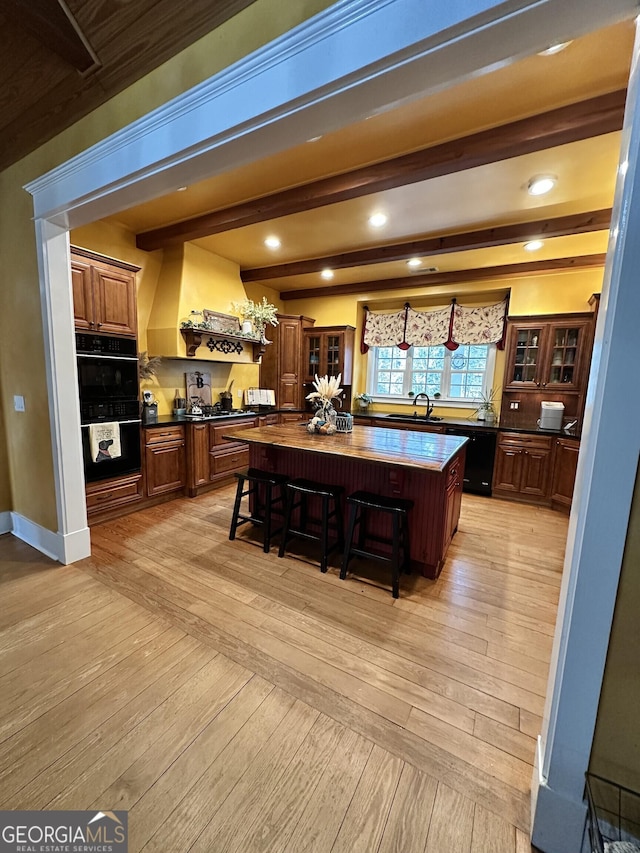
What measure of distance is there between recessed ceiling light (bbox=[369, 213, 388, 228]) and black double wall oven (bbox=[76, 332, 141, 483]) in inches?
103

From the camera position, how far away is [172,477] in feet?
13.0

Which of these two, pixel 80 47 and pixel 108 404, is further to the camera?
pixel 108 404

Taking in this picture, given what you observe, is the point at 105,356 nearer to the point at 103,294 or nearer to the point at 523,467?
the point at 103,294

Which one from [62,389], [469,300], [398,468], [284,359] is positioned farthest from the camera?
[284,359]

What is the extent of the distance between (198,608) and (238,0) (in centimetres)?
287

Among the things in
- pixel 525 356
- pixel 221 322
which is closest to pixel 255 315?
pixel 221 322

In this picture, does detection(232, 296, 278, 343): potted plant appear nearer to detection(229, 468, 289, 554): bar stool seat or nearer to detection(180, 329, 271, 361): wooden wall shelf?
detection(180, 329, 271, 361): wooden wall shelf

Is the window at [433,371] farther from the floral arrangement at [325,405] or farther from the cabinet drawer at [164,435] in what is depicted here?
the cabinet drawer at [164,435]

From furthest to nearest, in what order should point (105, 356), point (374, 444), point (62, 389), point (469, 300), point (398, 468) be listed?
point (469, 300), point (105, 356), point (374, 444), point (62, 389), point (398, 468)

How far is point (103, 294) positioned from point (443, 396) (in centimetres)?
459

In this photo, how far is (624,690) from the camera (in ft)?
3.17

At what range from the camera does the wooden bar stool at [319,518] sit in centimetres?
260

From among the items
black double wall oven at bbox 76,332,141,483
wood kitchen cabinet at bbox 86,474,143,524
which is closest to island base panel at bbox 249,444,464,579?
black double wall oven at bbox 76,332,141,483

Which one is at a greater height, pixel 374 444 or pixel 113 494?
pixel 374 444
